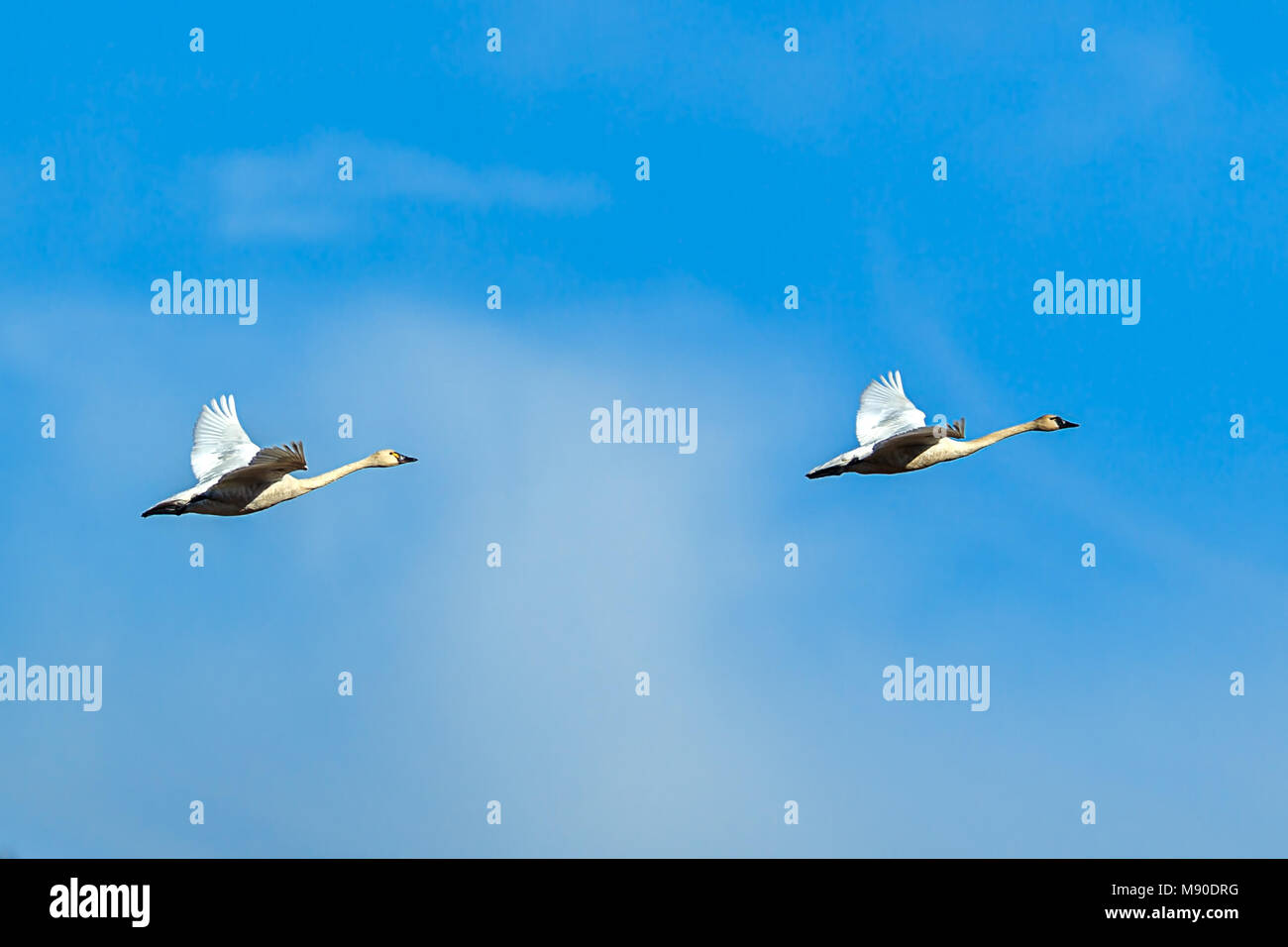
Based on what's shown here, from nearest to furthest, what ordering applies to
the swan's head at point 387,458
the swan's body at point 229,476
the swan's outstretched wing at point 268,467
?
the swan's outstretched wing at point 268,467 → the swan's body at point 229,476 → the swan's head at point 387,458

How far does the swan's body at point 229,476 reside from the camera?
54.3 meters

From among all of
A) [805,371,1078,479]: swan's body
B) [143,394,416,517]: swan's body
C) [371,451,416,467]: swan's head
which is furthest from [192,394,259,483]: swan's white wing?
[805,371,1078,479]: swan's body

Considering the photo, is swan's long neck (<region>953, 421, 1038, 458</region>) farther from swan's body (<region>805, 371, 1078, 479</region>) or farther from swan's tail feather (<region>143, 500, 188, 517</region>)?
swan's tail feather (<region>143, 500, 188, 517</region>)

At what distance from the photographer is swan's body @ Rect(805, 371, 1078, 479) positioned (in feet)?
183

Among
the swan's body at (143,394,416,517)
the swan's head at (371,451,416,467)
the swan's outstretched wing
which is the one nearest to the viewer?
the swan's outstretched wing

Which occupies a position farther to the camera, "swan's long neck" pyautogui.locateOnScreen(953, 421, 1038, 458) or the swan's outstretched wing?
"swan's long neck" pyautogui.locateOnScreen(953, 421, 1038, 458)

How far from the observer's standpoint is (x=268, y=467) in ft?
176

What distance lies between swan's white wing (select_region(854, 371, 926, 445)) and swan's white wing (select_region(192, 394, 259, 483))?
52.6ft

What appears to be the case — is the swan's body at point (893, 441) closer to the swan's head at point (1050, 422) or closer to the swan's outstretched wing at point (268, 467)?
the swan's head at point (1050, 422)

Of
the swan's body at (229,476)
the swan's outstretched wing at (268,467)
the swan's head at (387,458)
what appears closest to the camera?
the swan's outstretched wing at (268,467)

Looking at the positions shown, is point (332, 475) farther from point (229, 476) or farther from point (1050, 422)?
point (1050, 422)

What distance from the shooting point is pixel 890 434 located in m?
56.5

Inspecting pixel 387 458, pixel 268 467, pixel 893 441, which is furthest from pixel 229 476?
pixel 893 441

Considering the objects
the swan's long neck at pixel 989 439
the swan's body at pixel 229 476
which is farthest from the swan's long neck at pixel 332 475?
the swan's long neck at pixel 989 439
